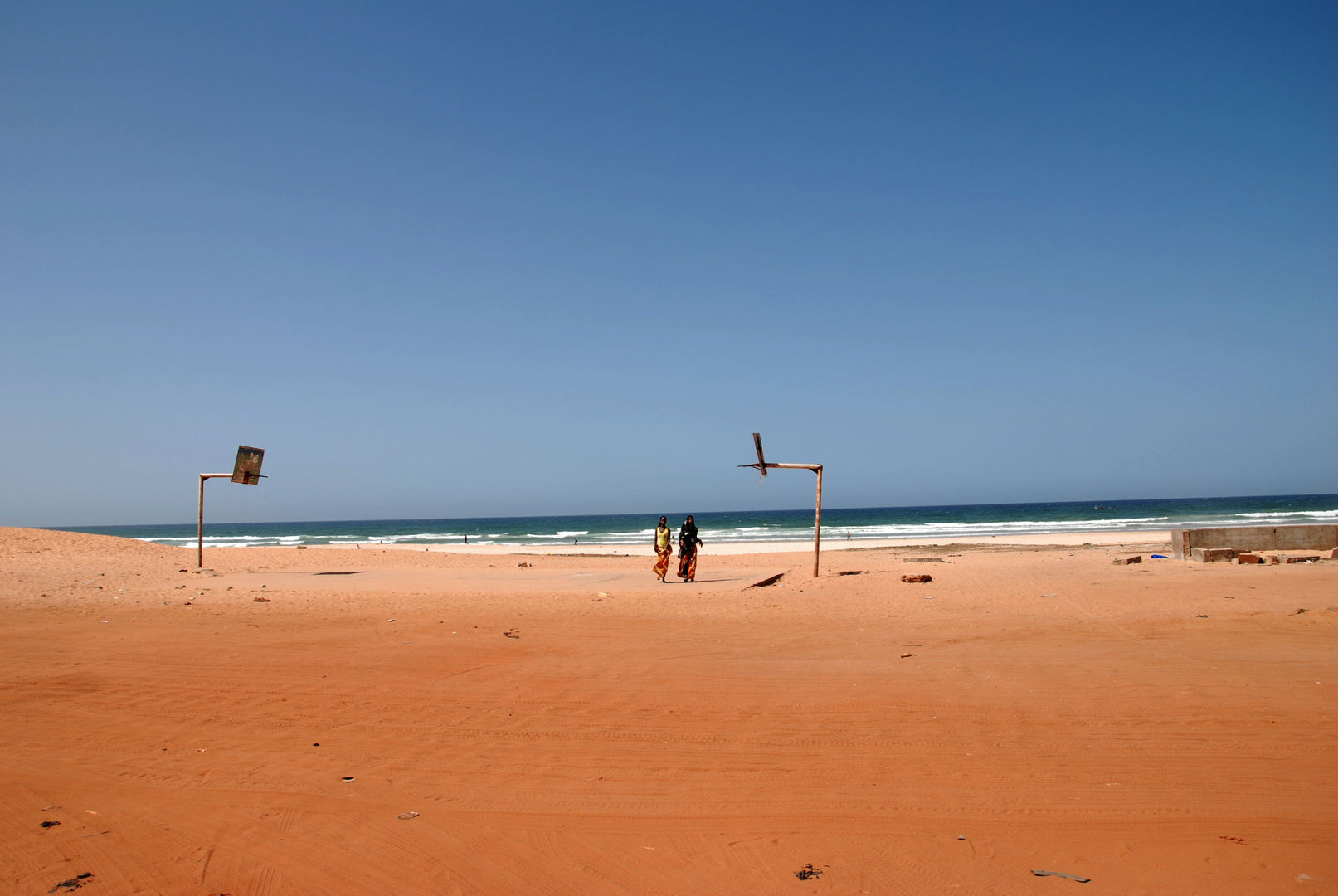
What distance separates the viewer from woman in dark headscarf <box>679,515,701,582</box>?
17266 mm

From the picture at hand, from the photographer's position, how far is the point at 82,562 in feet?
68.2

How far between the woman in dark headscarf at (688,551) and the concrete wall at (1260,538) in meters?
11.8

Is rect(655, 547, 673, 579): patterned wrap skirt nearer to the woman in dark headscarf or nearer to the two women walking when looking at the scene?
the two women walking

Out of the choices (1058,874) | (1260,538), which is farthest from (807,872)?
(1260,538)

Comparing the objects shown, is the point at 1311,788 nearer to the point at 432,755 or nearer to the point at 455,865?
the point at 455,865

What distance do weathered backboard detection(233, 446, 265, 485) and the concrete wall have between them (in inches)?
939

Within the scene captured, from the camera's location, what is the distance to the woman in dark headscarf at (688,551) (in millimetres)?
17266

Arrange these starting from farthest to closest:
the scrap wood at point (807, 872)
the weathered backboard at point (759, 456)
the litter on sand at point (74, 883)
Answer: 1. the weathered backboard at point (759, 456)
2. the scrap wood at point (807, 872)
3. the litter on sand at point (74, 883)

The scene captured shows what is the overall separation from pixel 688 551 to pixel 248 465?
1250 centimetres

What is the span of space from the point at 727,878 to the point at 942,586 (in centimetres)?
1229

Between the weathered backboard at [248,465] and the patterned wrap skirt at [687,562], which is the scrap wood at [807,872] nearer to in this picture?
the patterned wrap skirt at [687,562]

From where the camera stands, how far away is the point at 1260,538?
18.0 metres

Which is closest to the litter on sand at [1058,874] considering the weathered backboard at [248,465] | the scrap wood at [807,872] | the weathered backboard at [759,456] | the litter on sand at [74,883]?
the scrap wood at [807,872]

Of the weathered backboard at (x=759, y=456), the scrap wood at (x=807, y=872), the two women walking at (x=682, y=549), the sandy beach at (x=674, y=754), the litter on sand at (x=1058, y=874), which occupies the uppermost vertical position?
the weathered backboard at (x=759, y=456)
